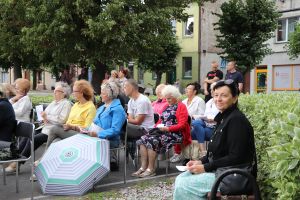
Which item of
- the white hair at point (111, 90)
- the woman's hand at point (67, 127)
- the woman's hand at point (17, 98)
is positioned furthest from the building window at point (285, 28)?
the woman's hand at point (67, 127)

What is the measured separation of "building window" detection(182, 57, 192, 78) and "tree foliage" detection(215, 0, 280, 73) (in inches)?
526

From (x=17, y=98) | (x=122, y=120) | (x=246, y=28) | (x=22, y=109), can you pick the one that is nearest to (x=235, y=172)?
(x=122, y=120)

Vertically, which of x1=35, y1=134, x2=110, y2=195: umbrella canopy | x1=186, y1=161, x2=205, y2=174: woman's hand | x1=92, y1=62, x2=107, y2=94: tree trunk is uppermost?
x1=92, y1=62, x2=107, y2=94: tree trunk

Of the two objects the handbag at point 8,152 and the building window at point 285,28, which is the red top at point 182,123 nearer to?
the handbag at point 8,152

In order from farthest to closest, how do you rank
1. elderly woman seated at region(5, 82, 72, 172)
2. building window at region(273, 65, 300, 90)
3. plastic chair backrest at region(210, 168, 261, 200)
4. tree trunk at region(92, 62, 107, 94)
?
building window at region(273, 65, 300, 90), tree trunk at region(92, 62, 107, 94), elderly woman seated at region(5, 82, 72, 172), plastic chair backrest at region(210, 168, 261, 200)

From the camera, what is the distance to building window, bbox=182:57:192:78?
38.0 meters

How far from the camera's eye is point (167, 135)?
22.5 ft

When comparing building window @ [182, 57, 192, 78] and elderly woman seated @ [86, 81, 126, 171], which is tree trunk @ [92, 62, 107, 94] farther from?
building window @ [182, 57, 192, 78]

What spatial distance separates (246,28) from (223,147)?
21.1 meters

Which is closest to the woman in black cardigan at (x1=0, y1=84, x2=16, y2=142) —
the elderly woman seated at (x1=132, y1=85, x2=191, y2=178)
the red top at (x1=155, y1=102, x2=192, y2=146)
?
the elderly woman seated at (x1=132, y1=85, x2=191, y2=178)

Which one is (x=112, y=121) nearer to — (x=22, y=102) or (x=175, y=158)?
(x=175, y=158)

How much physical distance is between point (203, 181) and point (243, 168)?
0.36 meters

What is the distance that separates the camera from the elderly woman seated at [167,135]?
269 inches

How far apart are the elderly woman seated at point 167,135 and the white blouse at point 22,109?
2.29 metres
